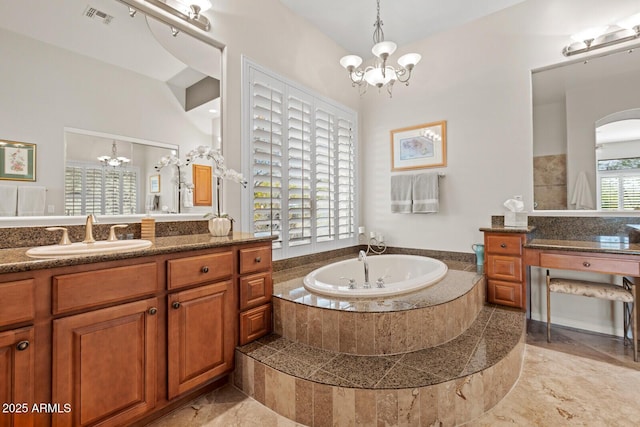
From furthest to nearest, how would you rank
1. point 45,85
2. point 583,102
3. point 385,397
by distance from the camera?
point 583,102 < point 45,85 < point 385,397

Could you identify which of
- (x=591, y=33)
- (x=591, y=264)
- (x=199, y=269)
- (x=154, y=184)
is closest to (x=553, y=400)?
(x=591, y=264)

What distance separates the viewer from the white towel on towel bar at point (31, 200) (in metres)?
1.54

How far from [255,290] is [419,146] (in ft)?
8.55

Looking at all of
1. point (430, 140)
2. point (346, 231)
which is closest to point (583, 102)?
point (430, 140)

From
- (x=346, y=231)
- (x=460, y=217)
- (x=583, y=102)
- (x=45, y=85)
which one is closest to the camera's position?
(x=45, y=85)

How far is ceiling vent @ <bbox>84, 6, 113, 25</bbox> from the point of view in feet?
5.79

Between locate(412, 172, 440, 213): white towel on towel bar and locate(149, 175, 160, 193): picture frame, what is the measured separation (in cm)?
265

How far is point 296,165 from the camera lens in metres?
3.00

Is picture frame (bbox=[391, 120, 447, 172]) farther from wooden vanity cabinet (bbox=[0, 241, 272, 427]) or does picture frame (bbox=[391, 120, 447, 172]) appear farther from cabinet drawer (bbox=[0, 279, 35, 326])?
cabinet drawer (bbox=[0, 279, 35, 326])

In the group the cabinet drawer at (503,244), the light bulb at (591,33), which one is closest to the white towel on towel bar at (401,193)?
the cabinet drawer at (503,244)

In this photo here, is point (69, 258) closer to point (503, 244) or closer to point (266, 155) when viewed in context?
point (266, 155)

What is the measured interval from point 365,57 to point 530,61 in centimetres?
190

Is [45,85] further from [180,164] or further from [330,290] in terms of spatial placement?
[330,290]

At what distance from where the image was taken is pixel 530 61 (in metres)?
2.88
